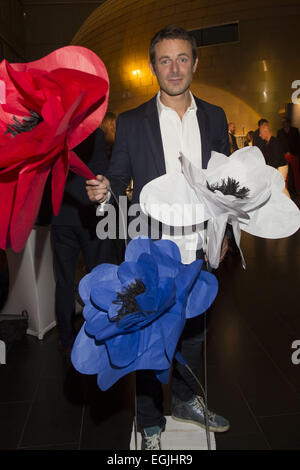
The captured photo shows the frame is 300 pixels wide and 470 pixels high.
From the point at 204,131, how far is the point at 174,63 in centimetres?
24

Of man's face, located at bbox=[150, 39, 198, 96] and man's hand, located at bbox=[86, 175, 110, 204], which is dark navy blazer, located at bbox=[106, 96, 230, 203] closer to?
man's face, located at bbox=[150, 39, 198, 96]

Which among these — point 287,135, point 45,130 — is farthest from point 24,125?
point 287,135

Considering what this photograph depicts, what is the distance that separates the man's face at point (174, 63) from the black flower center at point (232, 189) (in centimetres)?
57

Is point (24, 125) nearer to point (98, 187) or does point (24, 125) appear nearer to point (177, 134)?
point (98, 187)

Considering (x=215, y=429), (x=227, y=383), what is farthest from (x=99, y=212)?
(x=227, y=383)

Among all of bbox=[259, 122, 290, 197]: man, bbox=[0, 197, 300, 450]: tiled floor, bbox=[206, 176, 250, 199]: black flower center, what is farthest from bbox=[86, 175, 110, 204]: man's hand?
bbox=[259, 122, 290, 197]: man

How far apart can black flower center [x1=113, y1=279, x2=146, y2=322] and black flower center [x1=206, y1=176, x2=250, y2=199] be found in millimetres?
217

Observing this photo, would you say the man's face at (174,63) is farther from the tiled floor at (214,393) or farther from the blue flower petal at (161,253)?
the tiled floor at (214,393)

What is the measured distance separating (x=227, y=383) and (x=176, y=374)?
453 millimetres

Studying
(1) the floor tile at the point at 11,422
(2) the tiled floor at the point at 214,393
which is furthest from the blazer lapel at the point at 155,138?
(1) the floor tile at the point at 11,422

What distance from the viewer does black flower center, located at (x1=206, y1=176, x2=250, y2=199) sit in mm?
727

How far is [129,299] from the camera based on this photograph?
2.19 feet

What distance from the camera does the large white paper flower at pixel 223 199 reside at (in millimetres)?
707

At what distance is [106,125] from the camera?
3.13m
